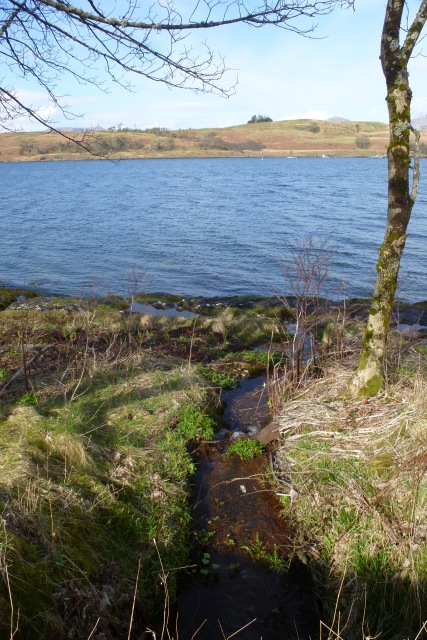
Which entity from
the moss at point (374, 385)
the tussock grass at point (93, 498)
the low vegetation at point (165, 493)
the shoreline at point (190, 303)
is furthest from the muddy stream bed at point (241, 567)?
the shoreline at point (190, 303)

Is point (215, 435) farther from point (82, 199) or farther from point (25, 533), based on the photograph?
point (82, 199)

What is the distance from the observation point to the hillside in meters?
91.8

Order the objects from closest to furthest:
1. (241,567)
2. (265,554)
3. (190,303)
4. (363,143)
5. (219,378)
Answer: (241,567) → (265,554) → (219,378) → (190,303) → (363,143)

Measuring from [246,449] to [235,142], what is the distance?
113358mm

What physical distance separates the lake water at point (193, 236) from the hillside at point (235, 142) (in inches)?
1745

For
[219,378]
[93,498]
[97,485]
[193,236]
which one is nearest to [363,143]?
[193,236]

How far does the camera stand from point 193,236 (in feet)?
87.6

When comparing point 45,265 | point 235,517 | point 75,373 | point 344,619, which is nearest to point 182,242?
point 45,265

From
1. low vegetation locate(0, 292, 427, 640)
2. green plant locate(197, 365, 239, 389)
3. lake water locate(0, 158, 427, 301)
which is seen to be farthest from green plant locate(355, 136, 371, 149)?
low vegetation locate(0, 292, 427, 640)

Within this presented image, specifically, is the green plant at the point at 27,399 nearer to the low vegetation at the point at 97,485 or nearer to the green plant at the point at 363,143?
the low vegetation at the point at 97,485

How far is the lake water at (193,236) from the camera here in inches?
745

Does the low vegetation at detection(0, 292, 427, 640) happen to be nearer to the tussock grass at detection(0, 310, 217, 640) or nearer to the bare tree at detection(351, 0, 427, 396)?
the tussock grass at detection(0, 310, 217, 640)

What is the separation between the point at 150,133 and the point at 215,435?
11339 cm

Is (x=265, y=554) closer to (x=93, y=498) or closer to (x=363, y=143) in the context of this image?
(x=93, y=498)
